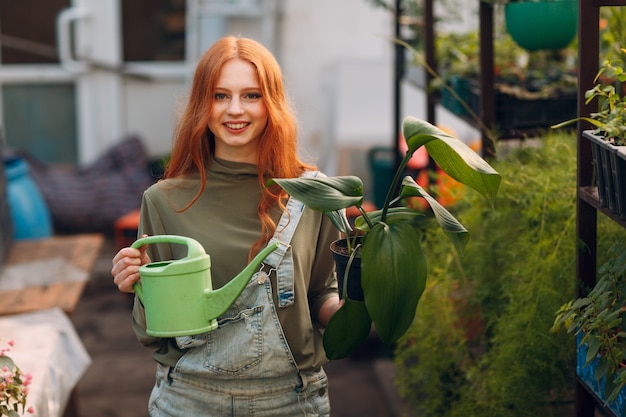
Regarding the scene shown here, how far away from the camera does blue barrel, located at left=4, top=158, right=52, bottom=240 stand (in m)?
4.66

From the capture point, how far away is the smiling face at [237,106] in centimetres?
209

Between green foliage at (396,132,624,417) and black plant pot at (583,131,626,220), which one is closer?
black plant pot at (583,131,626,220)

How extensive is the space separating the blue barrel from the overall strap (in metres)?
2.86

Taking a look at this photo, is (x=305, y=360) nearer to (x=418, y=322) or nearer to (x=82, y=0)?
(x=418, y=322)

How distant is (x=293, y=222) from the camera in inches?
81.6

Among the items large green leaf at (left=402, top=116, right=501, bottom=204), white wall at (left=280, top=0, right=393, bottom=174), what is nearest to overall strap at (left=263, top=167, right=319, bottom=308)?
large green leaf at (left=402, top=116, right=501, bottom=204)

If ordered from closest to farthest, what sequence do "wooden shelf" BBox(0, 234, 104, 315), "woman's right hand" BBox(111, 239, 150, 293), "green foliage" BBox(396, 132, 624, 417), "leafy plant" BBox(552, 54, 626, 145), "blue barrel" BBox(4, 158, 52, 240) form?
"leafy plant" BBox(552, 54, 626, 145) → "woman's right hand" BBox(111, 239, 150, 293) → "green foliage" BBox(396, 132, 624, 417) → "wooden shelf" BBox(0, 234, 104, 315) → "blue barrel" BBox(4, 158, 52, 240)

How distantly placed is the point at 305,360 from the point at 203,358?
0.21 meters

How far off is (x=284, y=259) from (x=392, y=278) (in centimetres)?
32

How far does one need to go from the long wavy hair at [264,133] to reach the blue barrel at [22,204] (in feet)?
8.75

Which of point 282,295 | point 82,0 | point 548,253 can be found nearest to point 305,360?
point 282,295

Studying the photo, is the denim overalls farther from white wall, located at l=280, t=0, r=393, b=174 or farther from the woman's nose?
white wall, located at l=280, t=0, r=393, b=174

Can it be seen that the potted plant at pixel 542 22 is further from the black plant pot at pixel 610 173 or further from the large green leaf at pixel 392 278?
the large green leaf at pixel 392 278

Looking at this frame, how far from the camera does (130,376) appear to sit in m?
4.17
